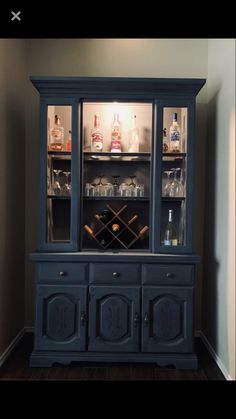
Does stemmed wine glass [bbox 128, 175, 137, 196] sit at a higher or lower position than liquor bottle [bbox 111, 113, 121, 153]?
lower

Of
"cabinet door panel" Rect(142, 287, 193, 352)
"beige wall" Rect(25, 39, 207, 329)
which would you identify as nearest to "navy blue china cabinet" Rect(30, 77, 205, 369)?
"cabinet door panel" Rect(142, 287, 193, 352)

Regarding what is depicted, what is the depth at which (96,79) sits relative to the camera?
2789 millimetres

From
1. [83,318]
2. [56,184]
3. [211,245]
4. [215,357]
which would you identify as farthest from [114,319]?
[56,184]

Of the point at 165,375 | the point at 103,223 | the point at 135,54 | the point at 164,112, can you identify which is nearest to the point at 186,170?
the point at 164,112

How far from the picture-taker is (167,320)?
→ 2.79 metres

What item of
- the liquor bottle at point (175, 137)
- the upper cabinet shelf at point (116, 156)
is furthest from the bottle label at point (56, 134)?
the liquor bottle at point (175, 137)

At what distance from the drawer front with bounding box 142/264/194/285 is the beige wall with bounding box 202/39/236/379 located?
0.78ft

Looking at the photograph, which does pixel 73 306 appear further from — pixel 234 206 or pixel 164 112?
pixel 164 112

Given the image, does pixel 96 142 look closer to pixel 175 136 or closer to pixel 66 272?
pixel 175 136

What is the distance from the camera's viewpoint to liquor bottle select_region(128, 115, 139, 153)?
10.2 ft

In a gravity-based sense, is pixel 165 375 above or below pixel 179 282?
below

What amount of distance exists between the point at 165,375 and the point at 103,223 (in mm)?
1165

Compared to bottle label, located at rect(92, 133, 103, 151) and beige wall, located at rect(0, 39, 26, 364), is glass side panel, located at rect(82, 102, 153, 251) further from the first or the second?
beige wall, located at rect(0, 39, 26, 364)
